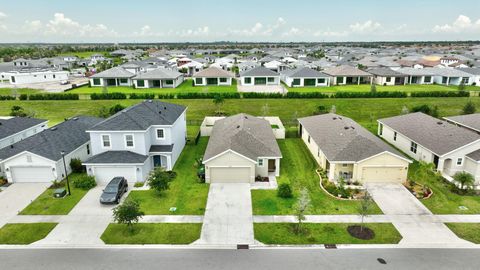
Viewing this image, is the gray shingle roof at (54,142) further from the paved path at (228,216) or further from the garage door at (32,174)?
the paved path at (228,216)

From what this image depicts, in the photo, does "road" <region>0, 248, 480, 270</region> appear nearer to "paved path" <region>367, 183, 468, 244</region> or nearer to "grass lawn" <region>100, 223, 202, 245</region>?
"grass lawn" <region>100, 223, 202, 245</region>

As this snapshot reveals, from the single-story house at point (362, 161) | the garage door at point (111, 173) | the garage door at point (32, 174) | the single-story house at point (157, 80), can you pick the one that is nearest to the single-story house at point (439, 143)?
the single-story house at point (362, 161)

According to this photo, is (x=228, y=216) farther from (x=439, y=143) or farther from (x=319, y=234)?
(x=439, y=143)

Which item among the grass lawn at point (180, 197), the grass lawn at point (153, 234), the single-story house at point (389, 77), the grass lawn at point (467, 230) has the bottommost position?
the grass lawn at point (467, 230)

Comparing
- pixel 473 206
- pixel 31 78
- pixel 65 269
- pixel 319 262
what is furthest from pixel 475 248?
pixel 31 78

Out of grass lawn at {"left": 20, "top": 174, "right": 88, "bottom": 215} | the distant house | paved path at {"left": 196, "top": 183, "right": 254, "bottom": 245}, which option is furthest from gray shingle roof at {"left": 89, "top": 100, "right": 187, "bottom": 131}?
the distant house
